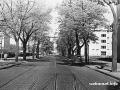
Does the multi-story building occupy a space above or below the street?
above

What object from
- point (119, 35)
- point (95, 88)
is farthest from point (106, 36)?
point (95, 88)

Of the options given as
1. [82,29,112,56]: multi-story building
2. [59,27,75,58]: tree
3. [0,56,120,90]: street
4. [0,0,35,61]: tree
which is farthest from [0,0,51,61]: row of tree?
[82,29,112,56]: multi-story building

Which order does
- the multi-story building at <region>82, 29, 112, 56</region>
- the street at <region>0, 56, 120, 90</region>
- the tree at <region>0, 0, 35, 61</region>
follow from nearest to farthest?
the street at <region>0, 56, 120, 90</region> → the tree at <region>0, 0, 35, 61</region> → the multi-story building at <region>82, 29, 112, 56</region>

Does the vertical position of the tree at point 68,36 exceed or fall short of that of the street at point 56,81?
it exceeds it

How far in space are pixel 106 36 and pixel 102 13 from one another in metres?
85.8

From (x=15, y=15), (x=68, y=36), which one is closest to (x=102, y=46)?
(x=68, y=36)

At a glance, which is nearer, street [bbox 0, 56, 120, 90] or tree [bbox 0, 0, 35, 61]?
street [bbox 0, 56, 120, 90]

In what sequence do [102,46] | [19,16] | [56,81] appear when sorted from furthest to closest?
A: [102,46] → [19,16] → [56,81]

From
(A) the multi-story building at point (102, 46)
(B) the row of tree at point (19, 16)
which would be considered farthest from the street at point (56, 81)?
(A) the multi-story building at point (102, 46)

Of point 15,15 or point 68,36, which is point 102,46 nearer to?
point 68,36

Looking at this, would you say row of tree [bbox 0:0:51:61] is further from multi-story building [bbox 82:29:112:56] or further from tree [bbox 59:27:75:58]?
multi-story building [bbox 82:29:112:56]

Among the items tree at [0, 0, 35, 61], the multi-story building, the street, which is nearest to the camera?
the street

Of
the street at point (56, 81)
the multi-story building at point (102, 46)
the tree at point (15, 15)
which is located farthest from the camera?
the multi-story building at point (102, 46)

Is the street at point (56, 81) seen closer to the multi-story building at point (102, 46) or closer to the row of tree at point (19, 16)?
the row of tree at point (19, 16)
